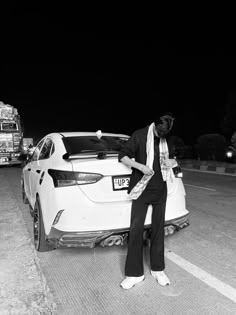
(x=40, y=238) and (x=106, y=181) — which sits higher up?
(x=106, y=181)

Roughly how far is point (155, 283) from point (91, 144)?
201 centimetres

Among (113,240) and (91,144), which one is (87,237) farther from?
(91,144)

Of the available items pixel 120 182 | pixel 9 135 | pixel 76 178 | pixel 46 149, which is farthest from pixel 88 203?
pixel 9 135

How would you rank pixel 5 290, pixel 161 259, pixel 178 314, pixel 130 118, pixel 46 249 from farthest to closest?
pixel 130 118, pixel 46 249, pixel 161 259, pixel 5 290, pixel 178 314

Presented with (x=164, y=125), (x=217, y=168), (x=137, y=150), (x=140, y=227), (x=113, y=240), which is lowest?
(x=217, y=168)

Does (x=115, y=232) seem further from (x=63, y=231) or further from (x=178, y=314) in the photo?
(x=178, y=314)

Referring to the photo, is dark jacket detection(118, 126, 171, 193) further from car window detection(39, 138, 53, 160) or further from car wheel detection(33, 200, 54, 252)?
car window detection(39, 138, 53, 160)

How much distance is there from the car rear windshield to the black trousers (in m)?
1.24

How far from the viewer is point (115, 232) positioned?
3.31 meters

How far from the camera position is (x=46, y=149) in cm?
463

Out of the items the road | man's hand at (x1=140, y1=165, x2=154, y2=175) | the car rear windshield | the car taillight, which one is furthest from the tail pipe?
the car rear windshield

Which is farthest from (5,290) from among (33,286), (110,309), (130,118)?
(130,118)

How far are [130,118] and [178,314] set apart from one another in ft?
117

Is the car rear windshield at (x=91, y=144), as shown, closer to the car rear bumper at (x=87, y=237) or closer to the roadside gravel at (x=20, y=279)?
the car rear bumper at (x=87, y=237)
